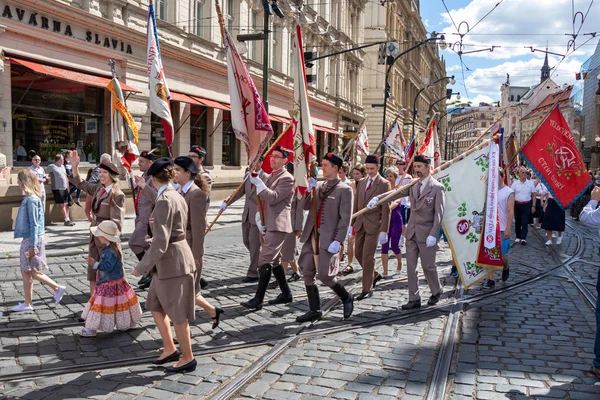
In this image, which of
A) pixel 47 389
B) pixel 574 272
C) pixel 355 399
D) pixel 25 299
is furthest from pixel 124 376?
pixel 574 272

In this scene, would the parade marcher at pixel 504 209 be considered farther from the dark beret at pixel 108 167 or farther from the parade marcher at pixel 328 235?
the dark beret at pixel 108 167

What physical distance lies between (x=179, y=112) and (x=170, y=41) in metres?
2.51

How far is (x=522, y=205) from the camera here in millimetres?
12758

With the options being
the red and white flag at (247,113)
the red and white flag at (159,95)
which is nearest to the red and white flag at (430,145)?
the red and white flag at (159,95)

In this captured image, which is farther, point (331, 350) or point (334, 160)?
point (334, 160)

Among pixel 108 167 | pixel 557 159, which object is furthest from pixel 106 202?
pixel 557 159

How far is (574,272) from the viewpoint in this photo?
9406 mm

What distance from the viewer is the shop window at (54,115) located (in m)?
14.1

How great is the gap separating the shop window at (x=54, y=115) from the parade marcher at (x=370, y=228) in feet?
33.8

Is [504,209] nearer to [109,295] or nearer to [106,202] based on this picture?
[106,202]

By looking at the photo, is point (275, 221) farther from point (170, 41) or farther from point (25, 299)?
point (170, 41)

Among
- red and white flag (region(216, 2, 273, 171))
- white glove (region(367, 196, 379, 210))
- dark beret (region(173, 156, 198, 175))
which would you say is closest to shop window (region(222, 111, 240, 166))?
red and white flag (region(216, 2, 273, 171))

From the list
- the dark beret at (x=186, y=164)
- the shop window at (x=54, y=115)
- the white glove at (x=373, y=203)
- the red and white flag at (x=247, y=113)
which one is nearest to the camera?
the dark beret at (x=186, y=164)

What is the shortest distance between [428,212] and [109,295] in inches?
145
